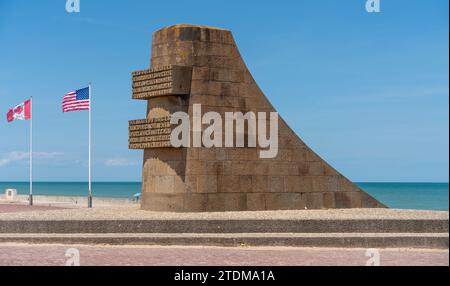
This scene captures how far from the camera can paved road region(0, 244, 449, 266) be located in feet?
45.2

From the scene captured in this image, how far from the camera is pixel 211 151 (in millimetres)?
19234

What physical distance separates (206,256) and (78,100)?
17.7 m

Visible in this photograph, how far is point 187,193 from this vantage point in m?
19.0

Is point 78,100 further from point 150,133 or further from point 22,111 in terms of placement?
point 150,133

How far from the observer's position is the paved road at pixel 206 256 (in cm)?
1379

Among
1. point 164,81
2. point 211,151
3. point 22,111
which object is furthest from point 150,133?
point 22,111

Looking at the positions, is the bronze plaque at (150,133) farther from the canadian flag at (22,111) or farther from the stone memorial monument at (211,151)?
the canadian flag at (22,111)

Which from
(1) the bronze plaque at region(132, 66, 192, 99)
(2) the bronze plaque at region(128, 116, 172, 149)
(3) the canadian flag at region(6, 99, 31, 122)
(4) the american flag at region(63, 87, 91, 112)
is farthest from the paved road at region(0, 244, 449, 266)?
(3) the canadian flag at region(6, 99, 31, 122)

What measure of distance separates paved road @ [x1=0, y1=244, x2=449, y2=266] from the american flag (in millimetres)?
14842

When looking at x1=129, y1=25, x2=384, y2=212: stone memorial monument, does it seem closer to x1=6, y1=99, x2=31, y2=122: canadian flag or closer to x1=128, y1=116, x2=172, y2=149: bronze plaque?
x1=128, y1=116, x2=172, y2=149: bronze plaque

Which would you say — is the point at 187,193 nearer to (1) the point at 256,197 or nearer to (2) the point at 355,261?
(1) the point at 256,197

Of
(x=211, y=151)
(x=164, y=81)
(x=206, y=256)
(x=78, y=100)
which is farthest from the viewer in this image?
(x=78, y=100)

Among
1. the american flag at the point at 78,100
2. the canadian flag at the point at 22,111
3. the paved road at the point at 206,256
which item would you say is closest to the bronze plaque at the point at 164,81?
the paved road at the point at 206,256
